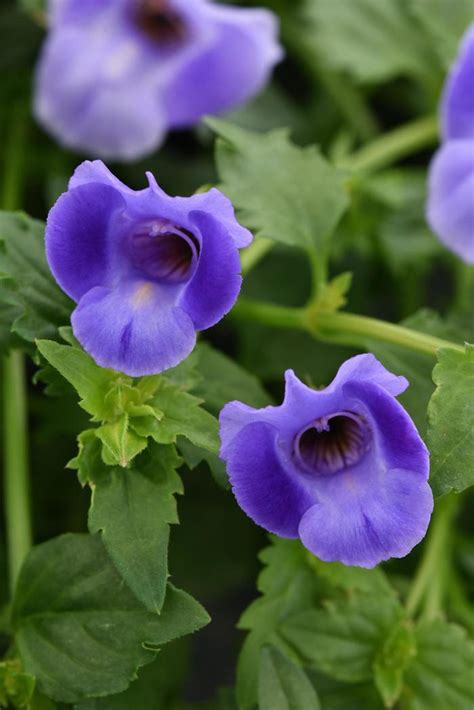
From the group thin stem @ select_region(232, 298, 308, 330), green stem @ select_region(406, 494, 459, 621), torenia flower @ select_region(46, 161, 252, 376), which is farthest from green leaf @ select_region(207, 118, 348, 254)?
green stem @ select_region(406, 494, 459, 621)

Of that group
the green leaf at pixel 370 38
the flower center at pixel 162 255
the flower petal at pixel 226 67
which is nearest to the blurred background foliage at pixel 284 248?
the green leaf at pixel 370 38

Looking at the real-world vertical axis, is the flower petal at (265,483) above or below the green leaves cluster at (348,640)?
above

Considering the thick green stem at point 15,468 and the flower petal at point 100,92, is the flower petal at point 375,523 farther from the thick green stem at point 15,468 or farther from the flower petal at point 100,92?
the flower petal at point 100,92

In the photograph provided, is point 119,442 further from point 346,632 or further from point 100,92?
point 100,92

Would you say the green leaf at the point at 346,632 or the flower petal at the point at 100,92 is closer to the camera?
the green leaf at the point at 346,632

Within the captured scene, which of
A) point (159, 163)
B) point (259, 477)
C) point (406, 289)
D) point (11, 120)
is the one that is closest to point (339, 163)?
point (406, 289)

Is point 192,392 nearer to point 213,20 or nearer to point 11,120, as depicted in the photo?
point 213,20

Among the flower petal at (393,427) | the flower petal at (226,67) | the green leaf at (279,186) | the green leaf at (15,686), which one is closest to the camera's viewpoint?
the flower petal at (393,427)
